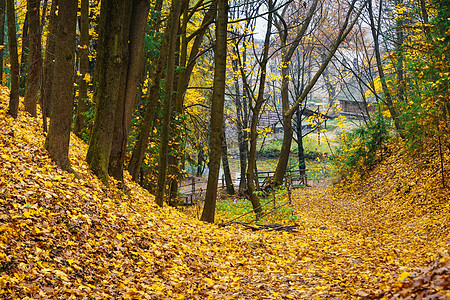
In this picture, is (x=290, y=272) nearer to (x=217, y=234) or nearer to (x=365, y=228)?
(x=217, y=234)

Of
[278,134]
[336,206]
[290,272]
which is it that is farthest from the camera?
[278,134]

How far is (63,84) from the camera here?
272 inches

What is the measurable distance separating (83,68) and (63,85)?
5004 mm

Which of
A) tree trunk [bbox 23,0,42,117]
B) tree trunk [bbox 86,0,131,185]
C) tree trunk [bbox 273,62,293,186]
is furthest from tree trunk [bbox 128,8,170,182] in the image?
tree trunk [bbox 273,62,293,186]

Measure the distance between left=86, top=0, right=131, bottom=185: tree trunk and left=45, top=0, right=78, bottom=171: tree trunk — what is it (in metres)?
0.70

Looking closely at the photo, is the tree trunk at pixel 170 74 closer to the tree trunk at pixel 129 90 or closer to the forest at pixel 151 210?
the forest at pixel 151 210

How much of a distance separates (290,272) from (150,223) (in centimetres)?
296

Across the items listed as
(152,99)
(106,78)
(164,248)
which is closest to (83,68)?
(152,99)

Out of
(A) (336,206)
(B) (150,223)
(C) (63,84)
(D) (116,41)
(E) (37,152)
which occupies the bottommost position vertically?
(A) (336,206)

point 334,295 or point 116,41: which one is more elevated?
point 116,41

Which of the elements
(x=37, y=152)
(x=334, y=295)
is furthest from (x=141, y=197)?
(x=334, y=295)

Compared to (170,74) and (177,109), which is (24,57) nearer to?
(177,109)

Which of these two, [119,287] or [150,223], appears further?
[150,223]

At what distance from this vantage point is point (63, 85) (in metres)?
6.90
